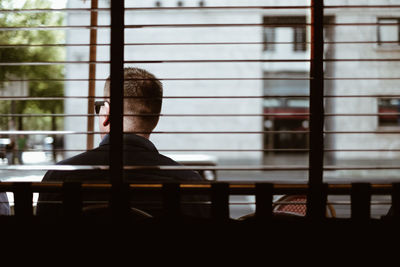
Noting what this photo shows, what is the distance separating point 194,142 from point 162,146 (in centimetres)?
110

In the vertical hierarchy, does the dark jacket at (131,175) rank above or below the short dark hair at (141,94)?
below

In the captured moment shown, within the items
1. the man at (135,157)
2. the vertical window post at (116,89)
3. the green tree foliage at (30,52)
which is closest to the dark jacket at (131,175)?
the man at (135,157)

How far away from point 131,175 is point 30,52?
535 centimetres

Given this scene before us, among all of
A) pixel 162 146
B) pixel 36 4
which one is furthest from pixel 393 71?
pixel 36 4

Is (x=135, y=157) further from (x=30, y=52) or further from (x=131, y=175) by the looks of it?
Result: (x=30, y=52)

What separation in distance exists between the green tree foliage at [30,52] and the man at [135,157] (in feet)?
1.26

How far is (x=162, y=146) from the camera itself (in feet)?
45.1

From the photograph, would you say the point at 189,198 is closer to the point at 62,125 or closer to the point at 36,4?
the point at 36,4

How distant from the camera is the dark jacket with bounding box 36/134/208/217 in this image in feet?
5.46

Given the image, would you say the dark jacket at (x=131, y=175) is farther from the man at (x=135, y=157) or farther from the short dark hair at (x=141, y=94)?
the short dark hair at (x=141, y=94)

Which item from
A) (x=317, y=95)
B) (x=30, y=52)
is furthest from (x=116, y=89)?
(x=30, y=52)

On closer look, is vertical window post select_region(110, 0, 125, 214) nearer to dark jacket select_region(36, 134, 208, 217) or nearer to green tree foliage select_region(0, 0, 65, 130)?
dark jacket select_region(36, 134, 208, 217)

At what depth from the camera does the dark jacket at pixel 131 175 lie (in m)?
1.66

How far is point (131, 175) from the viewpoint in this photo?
1.76 metres
